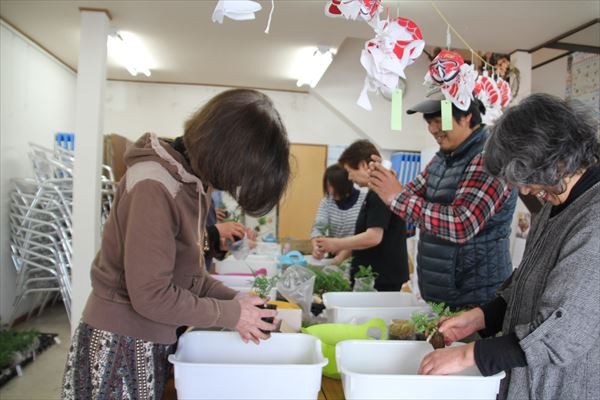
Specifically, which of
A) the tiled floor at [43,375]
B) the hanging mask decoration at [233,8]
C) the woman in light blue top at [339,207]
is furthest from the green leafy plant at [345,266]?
the tiled floor at [43,375]

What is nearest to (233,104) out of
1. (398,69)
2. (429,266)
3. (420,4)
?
(398,69)

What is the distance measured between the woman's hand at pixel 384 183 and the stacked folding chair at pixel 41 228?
3231 millimetres

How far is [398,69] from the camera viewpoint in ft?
4.33

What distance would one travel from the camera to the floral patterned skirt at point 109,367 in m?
1.03

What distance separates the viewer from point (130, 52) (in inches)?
190

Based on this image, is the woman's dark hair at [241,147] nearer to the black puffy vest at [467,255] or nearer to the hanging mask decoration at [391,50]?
the hanging mask decoration at [391,50]

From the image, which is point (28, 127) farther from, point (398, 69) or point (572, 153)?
point (572, 153)

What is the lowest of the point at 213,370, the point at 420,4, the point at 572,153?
the point at 213,370

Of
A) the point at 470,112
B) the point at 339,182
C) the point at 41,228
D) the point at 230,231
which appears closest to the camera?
the point at 470,112

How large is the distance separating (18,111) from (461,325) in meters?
4.59

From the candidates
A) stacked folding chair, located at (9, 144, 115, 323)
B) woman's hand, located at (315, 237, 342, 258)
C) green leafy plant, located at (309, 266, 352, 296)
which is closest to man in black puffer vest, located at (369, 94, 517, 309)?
green leafy plant, located at (309, 266, 352, 296)

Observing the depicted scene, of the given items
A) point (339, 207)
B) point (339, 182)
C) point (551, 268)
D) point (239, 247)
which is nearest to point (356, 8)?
point (551, 268)

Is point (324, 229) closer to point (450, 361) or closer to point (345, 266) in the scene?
point (345, 266)

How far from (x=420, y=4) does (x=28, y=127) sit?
393 centimetres
